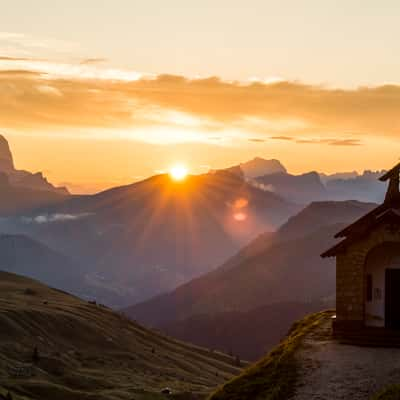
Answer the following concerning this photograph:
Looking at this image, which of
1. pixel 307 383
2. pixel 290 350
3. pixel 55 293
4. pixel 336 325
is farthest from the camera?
pixel 55 293

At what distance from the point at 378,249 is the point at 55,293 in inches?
5074

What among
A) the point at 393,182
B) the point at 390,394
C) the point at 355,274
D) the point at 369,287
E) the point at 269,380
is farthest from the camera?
the point at 393,182

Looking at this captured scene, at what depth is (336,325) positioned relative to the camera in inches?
1538

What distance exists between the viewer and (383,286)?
40.0 metres

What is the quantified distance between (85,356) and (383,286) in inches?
2869

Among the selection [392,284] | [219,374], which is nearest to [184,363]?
[219,374]

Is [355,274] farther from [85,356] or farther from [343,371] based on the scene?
[85,356]

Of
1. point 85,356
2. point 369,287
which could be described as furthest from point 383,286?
point 85,356

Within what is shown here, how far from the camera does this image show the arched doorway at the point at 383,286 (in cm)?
3956

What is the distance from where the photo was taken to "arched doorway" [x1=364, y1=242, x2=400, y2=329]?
39562mm

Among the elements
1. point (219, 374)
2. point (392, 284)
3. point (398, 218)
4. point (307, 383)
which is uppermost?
point (398, 218)

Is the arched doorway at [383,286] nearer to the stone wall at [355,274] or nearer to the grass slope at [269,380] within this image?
the stone wall at [355,274]

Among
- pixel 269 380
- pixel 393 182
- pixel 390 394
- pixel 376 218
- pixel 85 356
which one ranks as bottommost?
pixel 85 356

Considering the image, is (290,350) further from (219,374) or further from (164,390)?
(219,374)
